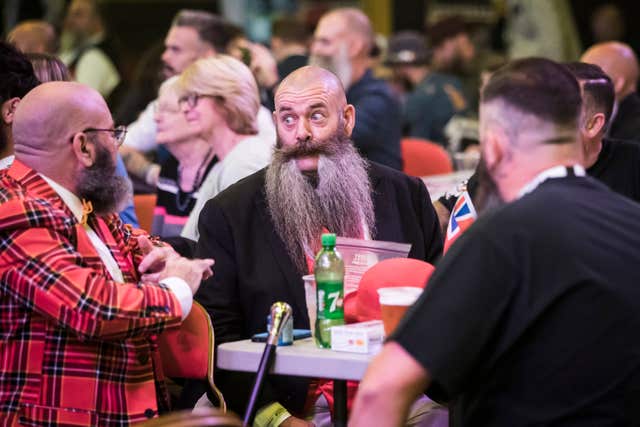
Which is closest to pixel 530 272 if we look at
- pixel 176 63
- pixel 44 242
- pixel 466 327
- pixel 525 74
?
pixel 466 327

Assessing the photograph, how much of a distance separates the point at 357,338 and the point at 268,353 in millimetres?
247

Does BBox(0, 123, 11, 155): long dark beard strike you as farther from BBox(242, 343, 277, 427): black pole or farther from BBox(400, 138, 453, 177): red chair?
BBox(400, 138, 453, 177): red chair

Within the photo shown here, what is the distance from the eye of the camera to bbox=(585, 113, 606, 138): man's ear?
13.8ft

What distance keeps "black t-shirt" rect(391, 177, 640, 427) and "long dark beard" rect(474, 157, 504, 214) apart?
14 cm

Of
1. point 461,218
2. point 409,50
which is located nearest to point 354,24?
point 409,50

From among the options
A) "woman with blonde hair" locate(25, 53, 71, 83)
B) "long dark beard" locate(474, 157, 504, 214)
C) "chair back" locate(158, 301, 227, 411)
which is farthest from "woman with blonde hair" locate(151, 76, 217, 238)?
"long dark beard" locate(474, 157, 504, 214)

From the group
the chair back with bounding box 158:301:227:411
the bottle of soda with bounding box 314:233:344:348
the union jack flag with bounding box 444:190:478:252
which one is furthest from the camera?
the union jack flag with bounding box 444:190:478:252

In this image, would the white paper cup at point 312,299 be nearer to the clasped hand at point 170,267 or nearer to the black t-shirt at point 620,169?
the clasped hand at point 170,267

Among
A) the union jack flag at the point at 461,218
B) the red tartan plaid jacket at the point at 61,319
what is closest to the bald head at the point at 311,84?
the union jack flag at the point at 461,218

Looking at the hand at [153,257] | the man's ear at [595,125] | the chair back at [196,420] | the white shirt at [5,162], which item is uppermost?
the man's ear at [595,125]

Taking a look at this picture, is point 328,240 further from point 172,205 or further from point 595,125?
point 172,205

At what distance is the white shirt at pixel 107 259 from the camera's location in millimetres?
3119

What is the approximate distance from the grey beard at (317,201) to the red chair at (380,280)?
59 centimetres

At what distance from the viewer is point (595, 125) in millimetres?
4242
